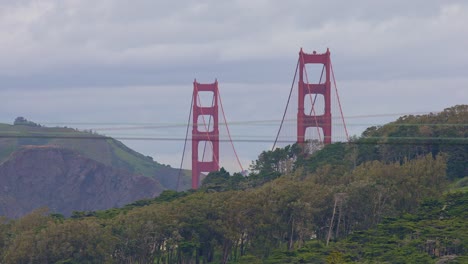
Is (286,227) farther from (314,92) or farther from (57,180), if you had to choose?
(57,180)

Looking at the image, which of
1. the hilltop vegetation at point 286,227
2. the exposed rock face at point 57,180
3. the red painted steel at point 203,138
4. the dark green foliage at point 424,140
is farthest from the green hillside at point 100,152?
the hilltop vegetation at point 286,227

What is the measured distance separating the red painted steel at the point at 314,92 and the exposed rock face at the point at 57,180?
217ft

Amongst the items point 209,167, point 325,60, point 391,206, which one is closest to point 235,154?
point 209,167

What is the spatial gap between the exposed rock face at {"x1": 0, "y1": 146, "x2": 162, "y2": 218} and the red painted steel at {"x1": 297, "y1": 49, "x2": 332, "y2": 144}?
66.2 m

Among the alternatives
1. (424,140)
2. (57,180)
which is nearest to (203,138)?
(424,140)

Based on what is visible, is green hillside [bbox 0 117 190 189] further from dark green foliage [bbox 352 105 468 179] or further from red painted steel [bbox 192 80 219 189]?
dark green foliage [bbox 352 105 468 179]

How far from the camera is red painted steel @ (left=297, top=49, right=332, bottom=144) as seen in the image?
3986 inches

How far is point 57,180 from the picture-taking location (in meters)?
176

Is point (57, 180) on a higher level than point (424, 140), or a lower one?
lower

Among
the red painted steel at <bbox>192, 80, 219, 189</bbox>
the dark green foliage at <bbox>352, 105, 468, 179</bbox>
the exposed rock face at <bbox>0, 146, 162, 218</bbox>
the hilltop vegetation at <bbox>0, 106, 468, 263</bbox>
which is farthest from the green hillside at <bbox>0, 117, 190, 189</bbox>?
the hilltop vegetation at <bbox>0, 106, 468, 263</bbox>

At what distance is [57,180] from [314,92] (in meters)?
75.4

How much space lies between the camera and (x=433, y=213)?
69.9m

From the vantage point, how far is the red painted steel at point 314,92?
101m

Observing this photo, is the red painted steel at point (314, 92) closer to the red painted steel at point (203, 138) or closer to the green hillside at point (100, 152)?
the red painted steel at point (203, 138)
